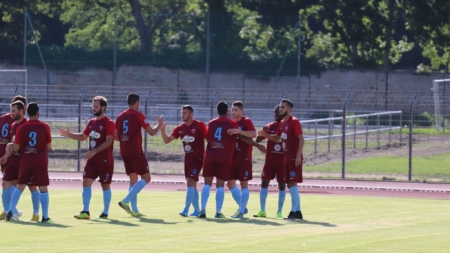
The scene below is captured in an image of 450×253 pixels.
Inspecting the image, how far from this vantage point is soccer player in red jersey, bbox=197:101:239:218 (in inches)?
592

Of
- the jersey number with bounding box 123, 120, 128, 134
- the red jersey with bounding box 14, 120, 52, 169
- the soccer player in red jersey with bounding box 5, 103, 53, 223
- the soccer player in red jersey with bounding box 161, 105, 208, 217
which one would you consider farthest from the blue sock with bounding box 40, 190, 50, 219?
the soccer player in red jersey with bounding box 161, 105, 208, 217

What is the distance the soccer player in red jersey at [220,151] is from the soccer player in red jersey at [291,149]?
2.09 ft

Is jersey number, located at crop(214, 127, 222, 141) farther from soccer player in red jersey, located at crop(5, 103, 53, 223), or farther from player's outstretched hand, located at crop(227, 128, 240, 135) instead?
soccer player in red jersey, located at crop(5, 103, 53, 223)

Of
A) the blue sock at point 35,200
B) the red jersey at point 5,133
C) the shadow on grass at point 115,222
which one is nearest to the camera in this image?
the shadow on grass at point 115,222

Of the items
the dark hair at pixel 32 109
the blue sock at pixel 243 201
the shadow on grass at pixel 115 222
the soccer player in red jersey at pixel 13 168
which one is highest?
the dark hair at pixel 32 109

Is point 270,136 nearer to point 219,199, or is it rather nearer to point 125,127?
point 219,199

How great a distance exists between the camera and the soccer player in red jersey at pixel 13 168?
14.1 metres

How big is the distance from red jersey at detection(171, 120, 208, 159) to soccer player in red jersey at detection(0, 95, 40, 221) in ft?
8.75

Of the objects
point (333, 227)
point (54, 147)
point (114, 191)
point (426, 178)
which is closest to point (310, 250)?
point (333, 227)

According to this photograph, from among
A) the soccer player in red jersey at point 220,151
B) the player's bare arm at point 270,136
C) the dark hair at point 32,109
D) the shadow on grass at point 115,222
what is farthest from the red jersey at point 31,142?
the player's bare arm at point 270,136

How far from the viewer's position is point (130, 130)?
15.1 m

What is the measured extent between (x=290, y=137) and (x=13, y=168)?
181 inches

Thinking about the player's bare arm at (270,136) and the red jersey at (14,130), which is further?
the player's bare arm at (270,136)

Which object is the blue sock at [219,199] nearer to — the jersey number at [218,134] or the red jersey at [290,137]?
the jersey number at [218,134]
